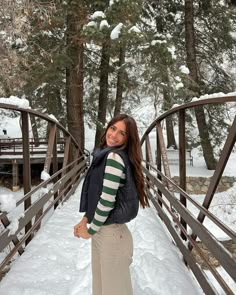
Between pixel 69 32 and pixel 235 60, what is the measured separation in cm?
915

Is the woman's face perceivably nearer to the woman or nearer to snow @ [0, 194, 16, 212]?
the woman

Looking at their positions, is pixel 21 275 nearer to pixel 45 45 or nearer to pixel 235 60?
pixel 45 45

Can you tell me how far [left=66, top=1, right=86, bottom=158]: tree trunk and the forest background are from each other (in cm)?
2

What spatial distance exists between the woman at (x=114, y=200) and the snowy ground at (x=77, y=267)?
812mm

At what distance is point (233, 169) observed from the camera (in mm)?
17703

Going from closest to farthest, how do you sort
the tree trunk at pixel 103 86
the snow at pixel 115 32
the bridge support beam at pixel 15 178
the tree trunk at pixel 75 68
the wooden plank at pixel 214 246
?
the wooden plank at pixel 214 246, the snow at pixel 115 32, the tree trunk at pixel 75 68, the tree trunk at pixel 103 86, the bridge support beam at pixel 15 178


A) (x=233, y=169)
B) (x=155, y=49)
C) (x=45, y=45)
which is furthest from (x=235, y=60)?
(x=45, y=45)

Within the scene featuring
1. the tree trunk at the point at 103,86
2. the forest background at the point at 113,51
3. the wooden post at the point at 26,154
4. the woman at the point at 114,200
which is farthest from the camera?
the tree trunk at the point at 103,86

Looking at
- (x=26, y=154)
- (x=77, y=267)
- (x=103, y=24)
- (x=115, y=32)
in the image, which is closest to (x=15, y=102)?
(x=26, y=154)

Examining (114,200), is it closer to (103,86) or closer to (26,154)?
(26,154)

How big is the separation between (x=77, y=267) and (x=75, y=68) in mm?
8035

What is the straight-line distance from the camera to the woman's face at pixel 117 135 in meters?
2.51

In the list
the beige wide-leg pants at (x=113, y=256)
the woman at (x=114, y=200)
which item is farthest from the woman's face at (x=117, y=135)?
the beige wide-leg pants at (x=113, y=256)

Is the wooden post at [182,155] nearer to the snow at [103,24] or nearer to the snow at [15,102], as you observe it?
the snow at [15,102]
